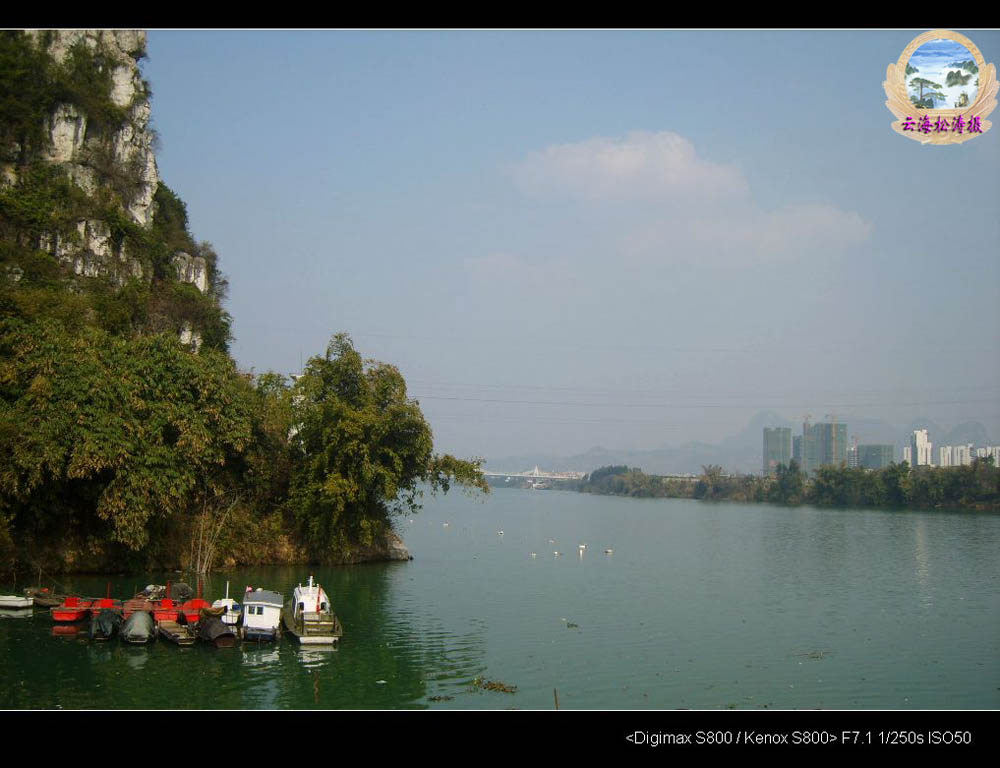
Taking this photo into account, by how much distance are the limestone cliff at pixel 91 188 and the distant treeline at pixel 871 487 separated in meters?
70.6

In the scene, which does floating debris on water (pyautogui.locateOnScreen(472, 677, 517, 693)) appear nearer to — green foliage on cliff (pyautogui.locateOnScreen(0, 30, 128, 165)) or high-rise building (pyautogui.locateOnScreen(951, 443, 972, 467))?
green foliage on cliff (pyautogui.locateOnScreen(0, 30, 128, 165))

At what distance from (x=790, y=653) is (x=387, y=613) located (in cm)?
1204

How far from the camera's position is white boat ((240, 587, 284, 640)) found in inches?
834

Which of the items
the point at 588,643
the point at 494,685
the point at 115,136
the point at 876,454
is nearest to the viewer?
the point at 494,685

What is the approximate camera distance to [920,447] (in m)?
129

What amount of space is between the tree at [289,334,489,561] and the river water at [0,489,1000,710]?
6.95ft

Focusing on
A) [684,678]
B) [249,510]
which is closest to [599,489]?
[249,510]

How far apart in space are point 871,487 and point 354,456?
244 ft

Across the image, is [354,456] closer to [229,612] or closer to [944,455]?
[229,612]

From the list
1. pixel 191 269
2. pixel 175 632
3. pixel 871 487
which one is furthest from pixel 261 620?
pixel 871 487

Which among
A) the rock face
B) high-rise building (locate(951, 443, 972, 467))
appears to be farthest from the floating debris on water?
high-rise building (locate(951, 443, 972, 467))

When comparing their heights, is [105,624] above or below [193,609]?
below

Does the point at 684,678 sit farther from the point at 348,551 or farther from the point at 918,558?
the point at 918,558

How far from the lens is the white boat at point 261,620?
69.5ft
